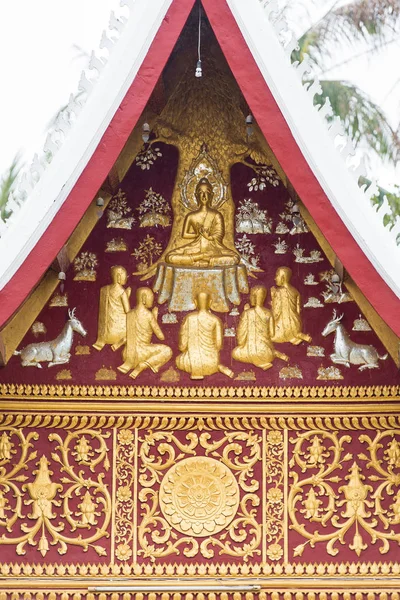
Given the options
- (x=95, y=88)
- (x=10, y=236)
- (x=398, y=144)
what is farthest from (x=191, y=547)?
(x=398, y=144)

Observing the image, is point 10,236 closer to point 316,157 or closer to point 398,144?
point 316,157

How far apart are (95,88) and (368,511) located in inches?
116

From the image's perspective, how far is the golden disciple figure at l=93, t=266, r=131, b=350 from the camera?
8234mm

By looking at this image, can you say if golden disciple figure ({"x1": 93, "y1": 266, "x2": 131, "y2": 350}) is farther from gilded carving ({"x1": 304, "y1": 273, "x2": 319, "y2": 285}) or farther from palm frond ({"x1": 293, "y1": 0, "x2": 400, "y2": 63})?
palm frond ({"x1": 293, "y1": 0, "x2": 400, "y2": 63})

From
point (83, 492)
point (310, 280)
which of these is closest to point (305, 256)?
point (310, 280)

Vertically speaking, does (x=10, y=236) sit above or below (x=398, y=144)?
below

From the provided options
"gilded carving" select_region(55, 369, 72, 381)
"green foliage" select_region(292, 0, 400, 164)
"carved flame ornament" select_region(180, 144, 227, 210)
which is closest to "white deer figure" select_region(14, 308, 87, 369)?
"gilded carving" select_region(55, 369, 72, 381)

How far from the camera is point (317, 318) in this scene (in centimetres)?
822

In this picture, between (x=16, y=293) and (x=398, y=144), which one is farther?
(x=398, y=144)

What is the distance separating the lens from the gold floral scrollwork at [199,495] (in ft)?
26.2

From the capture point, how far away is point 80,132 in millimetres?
7496

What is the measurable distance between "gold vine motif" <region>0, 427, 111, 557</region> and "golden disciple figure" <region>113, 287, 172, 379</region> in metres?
0.48

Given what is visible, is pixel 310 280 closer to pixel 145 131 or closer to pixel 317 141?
pixel 317 141

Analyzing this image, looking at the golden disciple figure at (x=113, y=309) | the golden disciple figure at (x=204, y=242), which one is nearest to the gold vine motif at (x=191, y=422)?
the golden disciple figure at (x=113, y=309)
